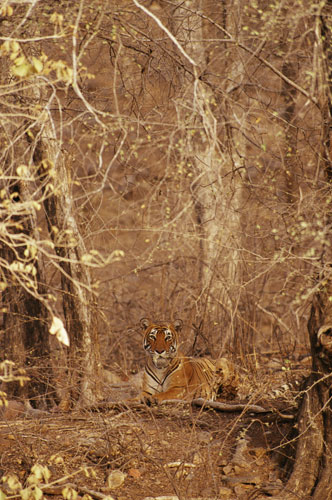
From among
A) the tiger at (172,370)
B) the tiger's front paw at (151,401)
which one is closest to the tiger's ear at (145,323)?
the tiger at (172,370)

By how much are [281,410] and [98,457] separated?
5.22 feet

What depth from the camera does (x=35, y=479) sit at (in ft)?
14.4

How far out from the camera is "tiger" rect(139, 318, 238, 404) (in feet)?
22.9

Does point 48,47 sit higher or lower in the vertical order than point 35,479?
higher

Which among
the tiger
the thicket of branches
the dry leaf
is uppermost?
the thicket of branches

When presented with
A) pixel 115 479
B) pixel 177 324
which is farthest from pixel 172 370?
pixel 115 479

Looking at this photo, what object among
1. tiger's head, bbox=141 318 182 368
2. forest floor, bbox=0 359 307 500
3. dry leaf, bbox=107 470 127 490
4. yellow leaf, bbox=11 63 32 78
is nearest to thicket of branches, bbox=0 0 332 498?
yellow leaf, bbox=11 63 32 78

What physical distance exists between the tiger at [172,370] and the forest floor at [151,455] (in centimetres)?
88

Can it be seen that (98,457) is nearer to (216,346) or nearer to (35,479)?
(35,479)

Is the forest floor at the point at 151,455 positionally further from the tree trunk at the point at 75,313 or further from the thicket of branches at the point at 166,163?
the tree trunk at the point at 75,313

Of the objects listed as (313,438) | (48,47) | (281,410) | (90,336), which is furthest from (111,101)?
(313,438)

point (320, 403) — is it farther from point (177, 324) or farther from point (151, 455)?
point (177, 324)

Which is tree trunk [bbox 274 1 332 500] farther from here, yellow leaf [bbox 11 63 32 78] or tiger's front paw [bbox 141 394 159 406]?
yellow leaf [bbox 11 63 32 78]

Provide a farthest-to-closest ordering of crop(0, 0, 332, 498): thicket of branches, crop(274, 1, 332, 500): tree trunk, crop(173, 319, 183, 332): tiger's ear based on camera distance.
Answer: crop(173, 319, 183, 332): tiger's ear < crop(274, 1, 332, 500): tree trunk < crop(0, 0, 332, 498): thicket of branches
